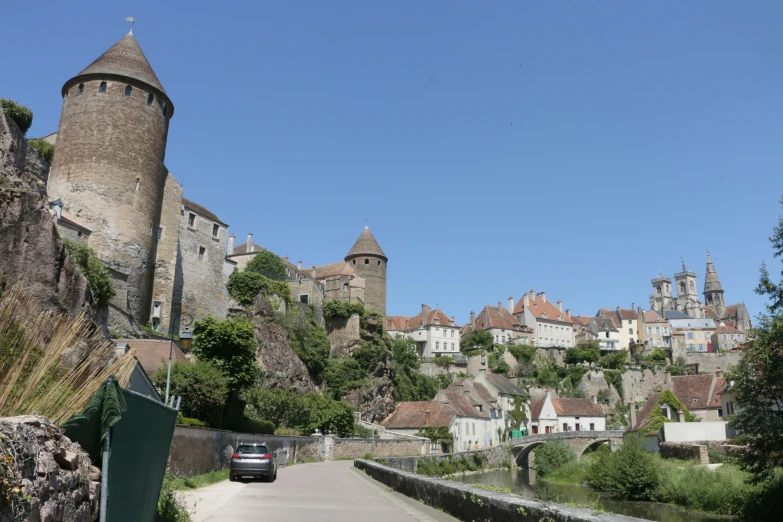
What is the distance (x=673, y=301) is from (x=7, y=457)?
18337cm

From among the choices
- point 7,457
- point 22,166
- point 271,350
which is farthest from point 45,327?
point 271,350

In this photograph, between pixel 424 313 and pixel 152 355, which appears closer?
pixel 152 355

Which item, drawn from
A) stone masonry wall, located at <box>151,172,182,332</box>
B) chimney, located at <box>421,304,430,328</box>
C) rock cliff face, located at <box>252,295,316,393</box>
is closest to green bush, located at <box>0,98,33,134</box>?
stone masonry wall, located at <box>151,172,182,332</box>

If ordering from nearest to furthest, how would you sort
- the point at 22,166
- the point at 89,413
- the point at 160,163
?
1. the point at 89,413
2. the point at 22,166
3. the point at 160,163

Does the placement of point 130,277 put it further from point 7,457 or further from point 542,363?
point 542,363

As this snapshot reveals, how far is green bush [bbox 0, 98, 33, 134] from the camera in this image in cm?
3302

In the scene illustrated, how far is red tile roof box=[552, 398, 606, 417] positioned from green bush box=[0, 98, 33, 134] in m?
60.4

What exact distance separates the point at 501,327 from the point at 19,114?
252 ft

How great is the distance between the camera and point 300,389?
47.5m

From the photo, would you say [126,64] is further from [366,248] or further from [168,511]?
[366,248]

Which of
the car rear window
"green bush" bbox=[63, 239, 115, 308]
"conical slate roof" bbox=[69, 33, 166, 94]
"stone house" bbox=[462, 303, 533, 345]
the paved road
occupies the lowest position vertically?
the paved road

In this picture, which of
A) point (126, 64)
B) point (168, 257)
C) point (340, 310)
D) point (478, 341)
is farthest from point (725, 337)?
point (126, 64)

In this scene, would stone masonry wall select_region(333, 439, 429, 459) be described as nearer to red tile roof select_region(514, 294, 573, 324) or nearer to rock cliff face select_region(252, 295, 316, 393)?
rock cliff face select_region(252, 295, 316, 393)

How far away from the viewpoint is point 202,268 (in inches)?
1848
